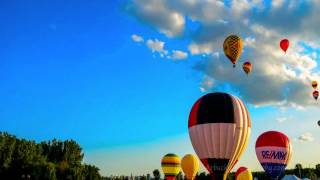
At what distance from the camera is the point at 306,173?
157 metres

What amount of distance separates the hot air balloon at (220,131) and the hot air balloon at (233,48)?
10404mm

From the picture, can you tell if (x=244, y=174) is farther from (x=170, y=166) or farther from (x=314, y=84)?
(x=314, y=84)

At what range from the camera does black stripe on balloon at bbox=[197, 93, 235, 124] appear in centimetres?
2964

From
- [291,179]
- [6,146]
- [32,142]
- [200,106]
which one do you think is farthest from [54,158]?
[200,106]

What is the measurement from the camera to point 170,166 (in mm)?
66000

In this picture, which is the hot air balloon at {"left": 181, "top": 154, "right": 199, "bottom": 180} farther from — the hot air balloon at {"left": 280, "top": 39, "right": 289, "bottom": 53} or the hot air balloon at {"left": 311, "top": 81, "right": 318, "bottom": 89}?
the hot air balloon at {"left": 280, "top": 39, "right": 289, "bottom": 53}

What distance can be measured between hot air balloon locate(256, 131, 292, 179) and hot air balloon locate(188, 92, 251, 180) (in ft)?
43.4

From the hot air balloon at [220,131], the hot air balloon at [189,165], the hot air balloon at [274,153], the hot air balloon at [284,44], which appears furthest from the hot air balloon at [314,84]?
the hot air balloon at [220,131]

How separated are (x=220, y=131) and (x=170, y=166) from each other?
3774 cm

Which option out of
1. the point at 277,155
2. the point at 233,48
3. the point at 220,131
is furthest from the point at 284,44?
the point at 220,131

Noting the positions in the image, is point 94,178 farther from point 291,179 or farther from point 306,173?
point 306,173

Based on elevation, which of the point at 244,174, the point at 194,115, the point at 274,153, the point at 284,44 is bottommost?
the point at 244,174

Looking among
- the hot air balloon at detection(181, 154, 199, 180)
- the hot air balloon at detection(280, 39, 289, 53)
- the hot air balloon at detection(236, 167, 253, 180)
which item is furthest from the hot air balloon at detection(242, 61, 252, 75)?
the hot air balloon at detection(181, 154, 199, 180)

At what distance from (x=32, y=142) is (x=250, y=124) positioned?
70924mm
